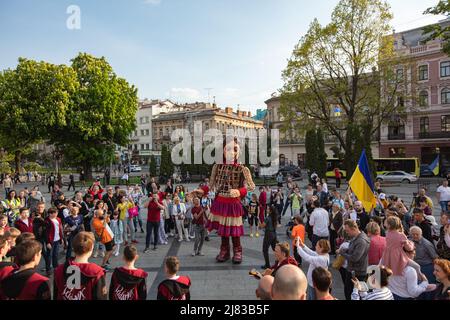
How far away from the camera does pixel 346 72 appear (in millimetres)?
27656

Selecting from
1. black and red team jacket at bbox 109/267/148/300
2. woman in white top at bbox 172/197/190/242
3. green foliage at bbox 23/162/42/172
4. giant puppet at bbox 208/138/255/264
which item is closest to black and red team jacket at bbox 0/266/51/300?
black and red team jacket at bbox 109/267/148/300

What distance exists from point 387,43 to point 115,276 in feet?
92.4

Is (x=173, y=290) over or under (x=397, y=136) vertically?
under

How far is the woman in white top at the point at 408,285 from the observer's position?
457 cm

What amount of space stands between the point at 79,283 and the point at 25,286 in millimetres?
505

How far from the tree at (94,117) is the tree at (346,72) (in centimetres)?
1721

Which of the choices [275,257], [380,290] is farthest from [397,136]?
[380,290]

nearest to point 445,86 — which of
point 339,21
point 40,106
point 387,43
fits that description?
point 387,43

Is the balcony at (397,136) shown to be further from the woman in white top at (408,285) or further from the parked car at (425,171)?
the woman in white top at (408,285)

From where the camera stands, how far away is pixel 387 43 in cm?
2612

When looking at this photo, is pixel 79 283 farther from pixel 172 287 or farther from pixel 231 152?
pixel 231 152

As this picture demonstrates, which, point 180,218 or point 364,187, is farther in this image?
point 180,218

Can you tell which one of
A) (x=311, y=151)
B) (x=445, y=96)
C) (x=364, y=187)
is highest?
(x=445, y=96)

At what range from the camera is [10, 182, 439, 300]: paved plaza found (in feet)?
21.9
